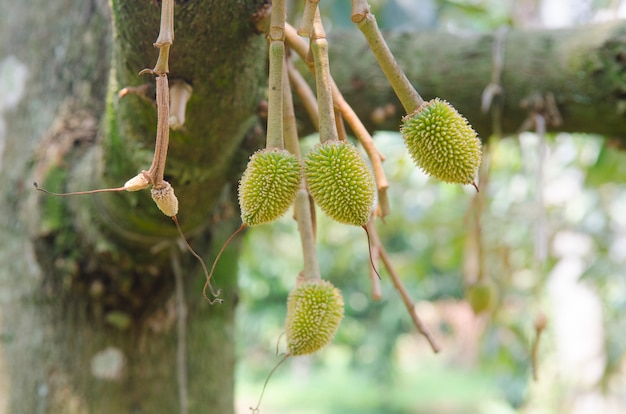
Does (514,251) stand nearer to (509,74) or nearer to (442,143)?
(509,74)

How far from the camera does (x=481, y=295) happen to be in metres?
1.15

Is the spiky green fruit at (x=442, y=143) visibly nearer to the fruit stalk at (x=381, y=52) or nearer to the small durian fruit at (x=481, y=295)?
the fruit stalk at (x=381, y=52)

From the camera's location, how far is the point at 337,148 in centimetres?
47

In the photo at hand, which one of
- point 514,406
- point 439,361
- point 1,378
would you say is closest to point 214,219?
point 1,378

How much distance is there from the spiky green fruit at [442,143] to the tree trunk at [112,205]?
36 cm

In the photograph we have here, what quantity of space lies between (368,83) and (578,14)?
223 centimetres

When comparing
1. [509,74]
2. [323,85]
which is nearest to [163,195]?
[323,85]

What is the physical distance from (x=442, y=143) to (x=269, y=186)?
0.14m

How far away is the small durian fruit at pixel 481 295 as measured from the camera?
1155 millimetres

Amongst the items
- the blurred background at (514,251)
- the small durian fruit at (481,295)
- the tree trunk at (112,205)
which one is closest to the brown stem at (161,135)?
the blurred background at (514,251)

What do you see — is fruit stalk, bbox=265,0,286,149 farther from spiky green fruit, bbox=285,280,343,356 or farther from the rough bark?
the rough bark

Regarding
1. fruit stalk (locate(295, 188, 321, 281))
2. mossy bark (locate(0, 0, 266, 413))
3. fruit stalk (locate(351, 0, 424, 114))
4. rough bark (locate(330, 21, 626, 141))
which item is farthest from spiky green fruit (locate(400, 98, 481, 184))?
rough bark (locate(330, 21, 626, 141))

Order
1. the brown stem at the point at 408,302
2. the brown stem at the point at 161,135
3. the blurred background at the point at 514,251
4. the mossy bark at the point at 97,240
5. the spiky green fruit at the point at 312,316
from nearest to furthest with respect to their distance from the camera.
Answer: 1. the brown stem at the point at 161,135
2. the spiky green fruit at the point at 312,316
3. the brown stem at the point at 408,302
4. the mossy bark at the point at 97,240
5. the blurred background at the point at 514,251

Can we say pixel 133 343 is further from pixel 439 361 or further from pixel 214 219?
pixel 439 361
